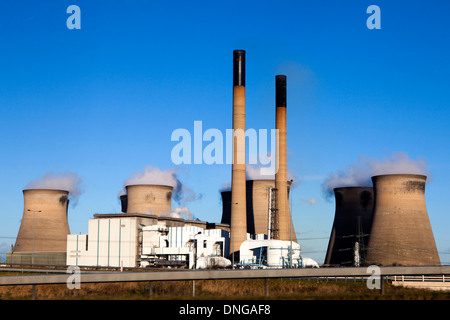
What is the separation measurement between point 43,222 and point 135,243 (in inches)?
545

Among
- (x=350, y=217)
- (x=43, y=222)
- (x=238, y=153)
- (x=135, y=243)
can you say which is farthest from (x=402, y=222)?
(x=43, y=222)

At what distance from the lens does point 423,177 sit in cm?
5428

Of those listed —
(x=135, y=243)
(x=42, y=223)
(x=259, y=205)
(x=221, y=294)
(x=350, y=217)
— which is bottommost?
(x=135, y=243)

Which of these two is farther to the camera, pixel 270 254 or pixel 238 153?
pixel 238 153

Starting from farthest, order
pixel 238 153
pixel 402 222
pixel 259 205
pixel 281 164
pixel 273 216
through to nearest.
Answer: pixel 259 205 → pixel 281 164 → pixel 273 216 → pixel 238 153 → pixel 402 222

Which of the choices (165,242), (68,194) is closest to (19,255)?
(68,194)

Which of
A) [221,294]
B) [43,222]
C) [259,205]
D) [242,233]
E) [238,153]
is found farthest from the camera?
[259,205]

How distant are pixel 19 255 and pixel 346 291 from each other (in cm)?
5423

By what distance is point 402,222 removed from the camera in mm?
52719

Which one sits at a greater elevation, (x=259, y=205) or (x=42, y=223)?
(x=259, y=205)

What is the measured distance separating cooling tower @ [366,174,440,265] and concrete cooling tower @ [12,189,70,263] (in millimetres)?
32549

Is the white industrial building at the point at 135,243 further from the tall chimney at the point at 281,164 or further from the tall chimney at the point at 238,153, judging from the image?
the tall chimney at the point at 281,164

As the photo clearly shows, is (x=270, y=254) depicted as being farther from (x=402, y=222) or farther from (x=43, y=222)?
(x=43, y=222)
